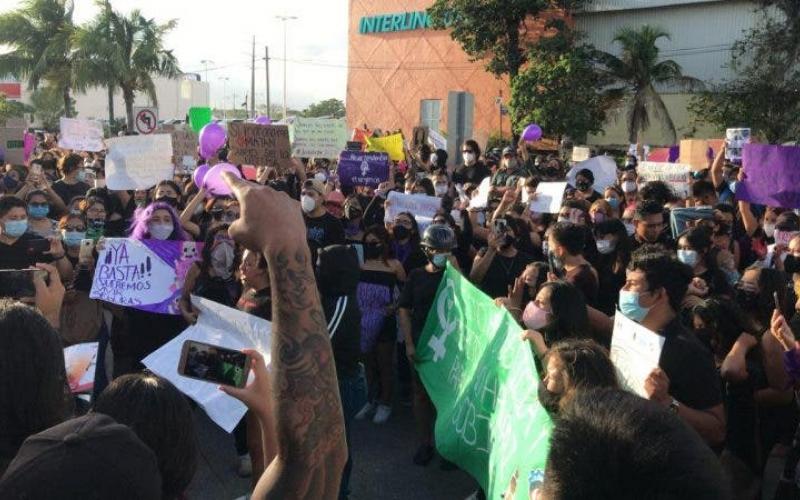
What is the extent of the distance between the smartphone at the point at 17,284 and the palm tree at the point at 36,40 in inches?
1345

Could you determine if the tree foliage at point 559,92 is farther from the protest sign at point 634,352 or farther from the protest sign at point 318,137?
the protest sign at point 634,352

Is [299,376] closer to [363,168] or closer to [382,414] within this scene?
[382,414]

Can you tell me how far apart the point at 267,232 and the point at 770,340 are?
287cm

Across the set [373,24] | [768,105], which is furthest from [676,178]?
[373,24]

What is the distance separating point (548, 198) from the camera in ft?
23.8

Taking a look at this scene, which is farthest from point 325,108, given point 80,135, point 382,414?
point 382,414

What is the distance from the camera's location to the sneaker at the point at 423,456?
5.09 m

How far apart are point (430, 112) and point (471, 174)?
26798 mm

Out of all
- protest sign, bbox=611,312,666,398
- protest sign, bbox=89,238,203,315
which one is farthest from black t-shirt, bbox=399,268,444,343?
protest sign, bbox=611,312,666,398

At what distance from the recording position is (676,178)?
10250 millimetres

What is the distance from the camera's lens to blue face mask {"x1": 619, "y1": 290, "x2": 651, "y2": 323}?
143 inches

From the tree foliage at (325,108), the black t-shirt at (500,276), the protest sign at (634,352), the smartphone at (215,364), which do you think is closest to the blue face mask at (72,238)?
the black t-shirt at (500,276)

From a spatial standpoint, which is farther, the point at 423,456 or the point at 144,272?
the point at 144,272

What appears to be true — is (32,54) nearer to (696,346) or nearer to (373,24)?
(373,24)
